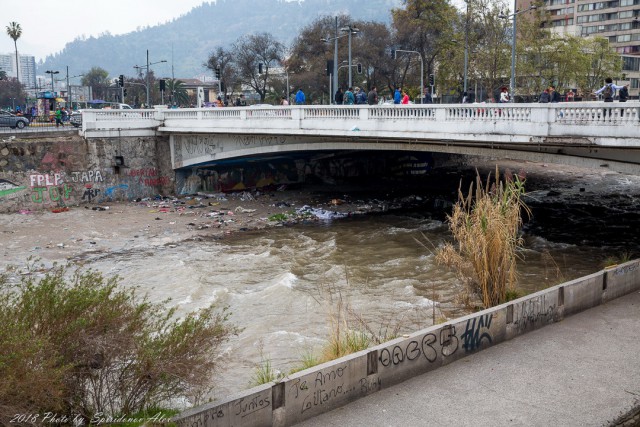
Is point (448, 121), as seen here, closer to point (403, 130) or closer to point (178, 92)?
point (403, 130)

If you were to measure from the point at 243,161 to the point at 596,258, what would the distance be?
68.0 ft

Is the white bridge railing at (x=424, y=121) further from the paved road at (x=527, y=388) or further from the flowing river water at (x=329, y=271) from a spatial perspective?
the paved road at (x=527, y=388)

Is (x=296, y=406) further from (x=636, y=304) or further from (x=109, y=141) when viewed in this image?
(x=109, y=141)

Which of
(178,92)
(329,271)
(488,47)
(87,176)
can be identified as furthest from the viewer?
(178,92)

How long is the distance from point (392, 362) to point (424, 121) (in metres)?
13.5

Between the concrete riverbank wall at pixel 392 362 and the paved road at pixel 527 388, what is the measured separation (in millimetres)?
171

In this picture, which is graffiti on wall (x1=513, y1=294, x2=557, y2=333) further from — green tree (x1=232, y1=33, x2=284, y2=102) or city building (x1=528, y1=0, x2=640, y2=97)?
city building (x1=528, y1=0, x2=640, y2=97)

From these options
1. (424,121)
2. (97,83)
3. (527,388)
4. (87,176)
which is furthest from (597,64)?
(97,83)

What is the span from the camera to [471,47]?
50.4 meters

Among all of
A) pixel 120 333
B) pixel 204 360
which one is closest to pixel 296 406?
pixel 204 360

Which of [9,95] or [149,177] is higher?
[9,95]

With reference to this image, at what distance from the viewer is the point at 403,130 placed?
23.5 metres

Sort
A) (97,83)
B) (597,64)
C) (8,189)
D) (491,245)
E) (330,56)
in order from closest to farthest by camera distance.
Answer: (491,245) → (8,189) → (597,64) → (330,56) → (97,83)

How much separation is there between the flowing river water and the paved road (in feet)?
10.7
